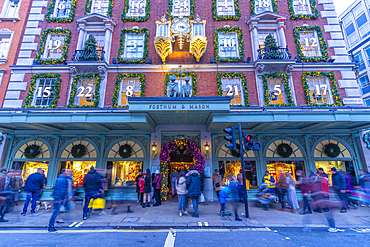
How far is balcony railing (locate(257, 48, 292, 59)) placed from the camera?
42.7ft

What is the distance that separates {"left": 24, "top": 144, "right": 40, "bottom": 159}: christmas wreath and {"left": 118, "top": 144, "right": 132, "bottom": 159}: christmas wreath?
18.7 feet

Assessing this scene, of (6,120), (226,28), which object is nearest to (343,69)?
(226,28)

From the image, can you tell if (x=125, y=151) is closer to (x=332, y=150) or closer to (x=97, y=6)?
(x=97, y=6)

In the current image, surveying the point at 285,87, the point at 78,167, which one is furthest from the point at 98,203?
the point at 285,87

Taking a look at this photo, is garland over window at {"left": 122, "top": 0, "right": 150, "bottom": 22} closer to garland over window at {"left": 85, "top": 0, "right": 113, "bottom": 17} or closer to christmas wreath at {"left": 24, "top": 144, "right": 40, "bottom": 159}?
garland over window at {"left": 85, "top": 0, "right": 113, "bottom": 17}

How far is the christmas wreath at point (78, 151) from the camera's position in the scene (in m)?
12.2

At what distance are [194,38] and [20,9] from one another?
15.0 m

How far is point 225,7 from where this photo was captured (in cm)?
1502

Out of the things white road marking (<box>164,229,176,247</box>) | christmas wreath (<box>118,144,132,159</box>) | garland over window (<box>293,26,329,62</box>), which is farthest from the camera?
garland over window (<box>293,26,329,62</box>)

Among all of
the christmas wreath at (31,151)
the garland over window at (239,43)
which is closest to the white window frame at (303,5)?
the garland over window at (239,43)

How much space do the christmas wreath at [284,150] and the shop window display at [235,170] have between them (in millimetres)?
1834

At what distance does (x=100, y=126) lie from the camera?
A: 36.1 ft

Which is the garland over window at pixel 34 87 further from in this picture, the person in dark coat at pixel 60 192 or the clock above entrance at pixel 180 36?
the person in dark coat at pixel 60 192

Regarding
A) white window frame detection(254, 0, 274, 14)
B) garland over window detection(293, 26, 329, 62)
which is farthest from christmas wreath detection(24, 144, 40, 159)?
garland over window detection(293, 26, 329, 62)
